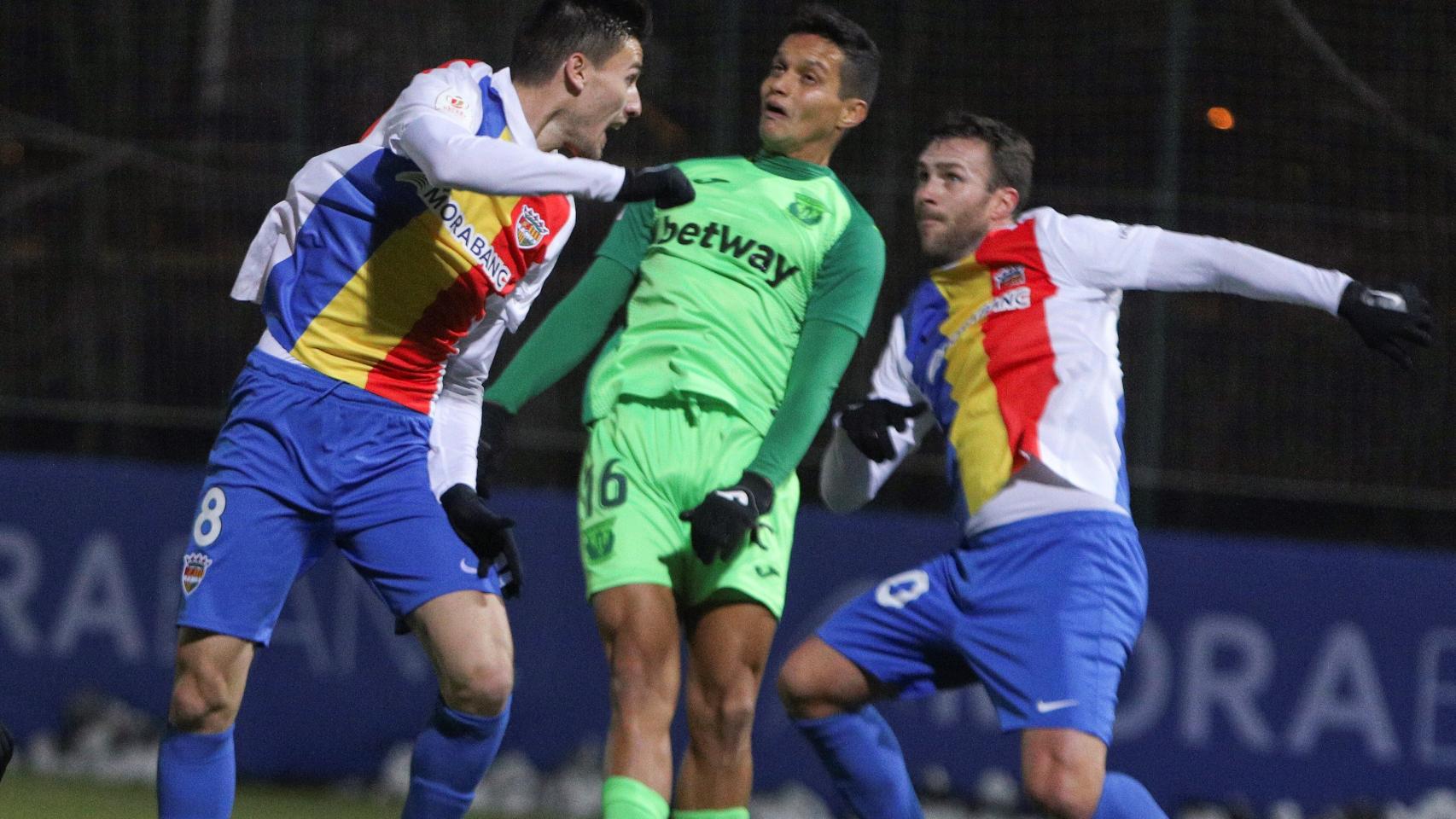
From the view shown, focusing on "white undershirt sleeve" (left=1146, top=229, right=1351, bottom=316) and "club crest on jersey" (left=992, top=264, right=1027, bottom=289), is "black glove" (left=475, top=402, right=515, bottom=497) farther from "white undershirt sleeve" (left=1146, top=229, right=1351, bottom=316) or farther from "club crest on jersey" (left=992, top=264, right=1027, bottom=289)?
"white undershirt sleeve" (left=1146, top=229, right=1351, bottom=316)

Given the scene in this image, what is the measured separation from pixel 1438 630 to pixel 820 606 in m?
2.13

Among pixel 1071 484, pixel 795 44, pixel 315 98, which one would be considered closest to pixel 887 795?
pixel 1071 484

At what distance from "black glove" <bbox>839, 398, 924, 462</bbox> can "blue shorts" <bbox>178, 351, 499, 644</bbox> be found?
3.14 feet

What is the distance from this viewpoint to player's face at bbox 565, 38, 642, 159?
444cm

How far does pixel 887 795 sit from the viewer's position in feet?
15.3

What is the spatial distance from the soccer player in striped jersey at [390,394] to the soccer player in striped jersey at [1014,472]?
2.75ft

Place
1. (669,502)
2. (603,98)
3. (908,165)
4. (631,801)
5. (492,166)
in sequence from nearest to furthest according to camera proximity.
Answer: (492,166)
(631,801)
(603,98)
(669,502)
(908,165)

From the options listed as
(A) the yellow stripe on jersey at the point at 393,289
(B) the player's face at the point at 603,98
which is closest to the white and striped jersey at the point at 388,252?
(A) the yellow stripe on jersey at the point at 393,289

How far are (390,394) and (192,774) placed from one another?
912 mm

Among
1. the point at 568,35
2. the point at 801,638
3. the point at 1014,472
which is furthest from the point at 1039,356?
the point at 801,638

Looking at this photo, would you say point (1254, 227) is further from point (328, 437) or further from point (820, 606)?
point (328, 437)

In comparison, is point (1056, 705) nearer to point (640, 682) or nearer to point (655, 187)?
point (640, 682)

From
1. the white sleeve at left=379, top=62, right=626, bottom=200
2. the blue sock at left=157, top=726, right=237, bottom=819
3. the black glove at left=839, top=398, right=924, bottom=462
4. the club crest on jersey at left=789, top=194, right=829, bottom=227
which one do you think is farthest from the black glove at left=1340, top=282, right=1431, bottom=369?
the blue sock at left=157, top=726, right=237, bottom=819

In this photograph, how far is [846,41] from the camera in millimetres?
4973
